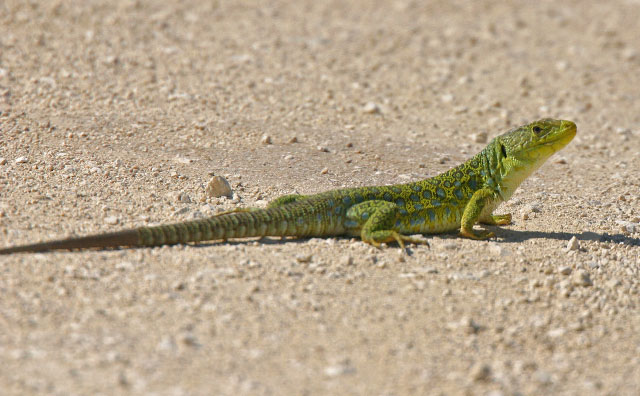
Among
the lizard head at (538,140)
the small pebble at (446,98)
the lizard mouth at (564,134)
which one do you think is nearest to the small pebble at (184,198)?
the lizard head at (538,140)

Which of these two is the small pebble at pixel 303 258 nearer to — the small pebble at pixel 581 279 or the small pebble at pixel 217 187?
the small pebble at pixel 217 187

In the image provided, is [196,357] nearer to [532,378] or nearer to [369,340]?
[369,340]

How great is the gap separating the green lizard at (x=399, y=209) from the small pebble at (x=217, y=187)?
61 centimetres

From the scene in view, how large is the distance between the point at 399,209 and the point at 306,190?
1.22 meters

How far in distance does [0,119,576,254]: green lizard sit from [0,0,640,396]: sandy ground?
0.13 meters

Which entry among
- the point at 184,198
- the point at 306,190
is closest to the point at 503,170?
the point at 306,190

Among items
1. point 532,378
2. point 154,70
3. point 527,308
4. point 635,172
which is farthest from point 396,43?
point 532,378

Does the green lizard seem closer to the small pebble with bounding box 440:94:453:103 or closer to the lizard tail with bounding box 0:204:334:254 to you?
the lizard tail with bounding box 0:204:334:254

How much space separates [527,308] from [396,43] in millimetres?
8236

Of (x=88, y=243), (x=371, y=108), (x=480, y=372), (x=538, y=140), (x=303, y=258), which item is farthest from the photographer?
(x=371, y=108)

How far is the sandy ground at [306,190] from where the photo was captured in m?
4.28

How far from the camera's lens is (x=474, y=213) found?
629 cm

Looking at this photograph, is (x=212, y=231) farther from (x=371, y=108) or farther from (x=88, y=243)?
(x=371, y=108)

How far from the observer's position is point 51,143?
7.64 m
